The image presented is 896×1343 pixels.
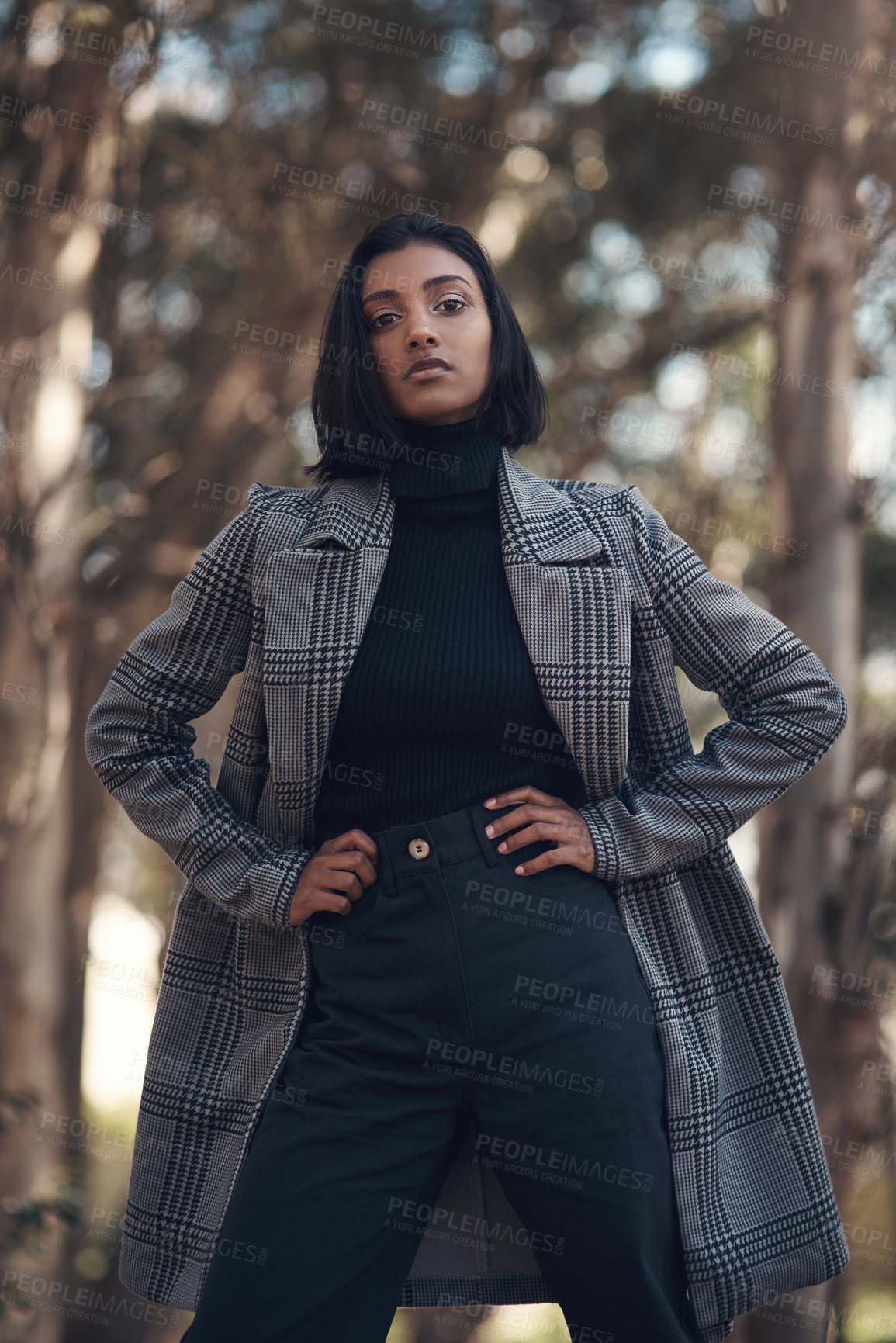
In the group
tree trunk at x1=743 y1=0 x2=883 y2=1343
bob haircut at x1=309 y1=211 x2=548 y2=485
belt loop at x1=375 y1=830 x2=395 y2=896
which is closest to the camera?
belt loop at x1=375 y1=830 x2=395 y2=896

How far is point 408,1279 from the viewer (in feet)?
7.06

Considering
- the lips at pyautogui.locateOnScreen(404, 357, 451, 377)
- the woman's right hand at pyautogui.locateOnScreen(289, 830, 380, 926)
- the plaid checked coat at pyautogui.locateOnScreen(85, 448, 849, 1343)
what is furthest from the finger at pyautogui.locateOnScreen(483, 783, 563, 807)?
the lips at pyautogui.locateOnScreen(404, 357, 451, 377)

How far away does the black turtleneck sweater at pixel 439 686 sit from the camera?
2.00 metres

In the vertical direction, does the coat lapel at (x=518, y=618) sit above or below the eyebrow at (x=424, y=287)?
below

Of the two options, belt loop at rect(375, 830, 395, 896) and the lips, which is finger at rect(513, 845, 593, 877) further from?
the lips

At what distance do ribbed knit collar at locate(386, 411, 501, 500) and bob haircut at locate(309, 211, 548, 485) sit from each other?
3 cm

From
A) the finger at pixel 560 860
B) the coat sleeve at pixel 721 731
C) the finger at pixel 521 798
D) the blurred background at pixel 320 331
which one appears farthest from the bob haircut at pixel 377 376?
the blurred background at pixel 320 331

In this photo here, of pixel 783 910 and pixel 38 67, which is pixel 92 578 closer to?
pixel 38 67

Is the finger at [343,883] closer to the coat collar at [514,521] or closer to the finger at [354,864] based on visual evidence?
the finger at [354,864]

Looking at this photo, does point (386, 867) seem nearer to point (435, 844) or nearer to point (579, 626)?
point (435, 844)

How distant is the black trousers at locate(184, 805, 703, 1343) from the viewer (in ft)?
6.08

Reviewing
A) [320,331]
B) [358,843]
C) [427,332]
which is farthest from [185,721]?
[320,331]

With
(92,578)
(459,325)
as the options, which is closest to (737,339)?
(92,578)

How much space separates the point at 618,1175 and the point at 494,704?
78cm
